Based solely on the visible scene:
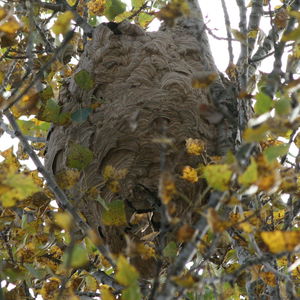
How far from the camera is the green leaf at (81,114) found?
337cm

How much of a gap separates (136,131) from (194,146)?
15.5 inches

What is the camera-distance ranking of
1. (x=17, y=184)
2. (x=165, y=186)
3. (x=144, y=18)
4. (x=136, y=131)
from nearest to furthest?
(x=165, y=186)
(x=17, y=184)
(x=136, y=131)
(x=144, y=18)

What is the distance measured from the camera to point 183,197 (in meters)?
2.23

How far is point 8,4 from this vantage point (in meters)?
4.21

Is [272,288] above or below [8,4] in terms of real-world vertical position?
below

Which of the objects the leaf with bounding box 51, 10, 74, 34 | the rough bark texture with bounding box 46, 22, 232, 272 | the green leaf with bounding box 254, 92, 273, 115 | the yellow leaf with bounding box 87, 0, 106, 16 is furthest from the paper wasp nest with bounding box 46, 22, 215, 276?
the yellow leaf with bounding box 87, 0, 106, 16

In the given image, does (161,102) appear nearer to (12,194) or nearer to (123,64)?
(123,64)

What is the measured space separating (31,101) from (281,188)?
149 cm

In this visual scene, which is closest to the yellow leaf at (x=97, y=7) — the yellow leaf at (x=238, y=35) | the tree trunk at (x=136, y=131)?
the tree trunk at (x=136, y=131)

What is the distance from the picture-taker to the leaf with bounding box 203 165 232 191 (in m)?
2.11

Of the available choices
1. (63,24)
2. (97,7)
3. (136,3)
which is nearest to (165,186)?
(63,24)

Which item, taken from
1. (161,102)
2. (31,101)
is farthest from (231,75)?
(31,101)

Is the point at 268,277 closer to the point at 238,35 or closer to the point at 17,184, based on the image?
the point at 238,35

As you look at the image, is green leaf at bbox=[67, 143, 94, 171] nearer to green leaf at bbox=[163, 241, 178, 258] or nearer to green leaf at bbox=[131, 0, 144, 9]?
green leaf at bbox=[163, 241, 178, 258]
